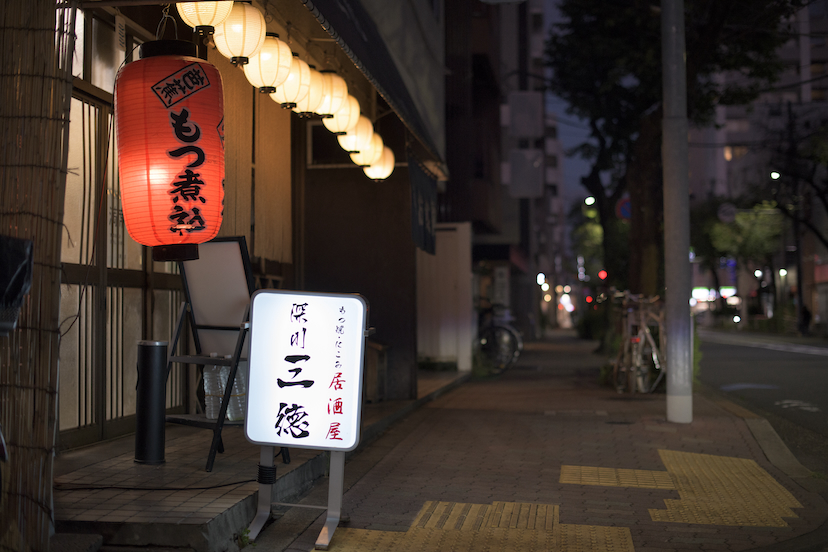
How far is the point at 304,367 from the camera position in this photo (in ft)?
16.2

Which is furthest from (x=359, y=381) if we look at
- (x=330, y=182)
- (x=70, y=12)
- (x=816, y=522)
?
(x=330, y=182)

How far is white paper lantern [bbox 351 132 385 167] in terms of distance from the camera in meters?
9.86

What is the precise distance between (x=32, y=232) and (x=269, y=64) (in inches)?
141

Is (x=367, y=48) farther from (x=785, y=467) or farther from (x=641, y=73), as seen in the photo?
(x=641, y=73)

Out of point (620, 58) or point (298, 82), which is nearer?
point (298, 82)

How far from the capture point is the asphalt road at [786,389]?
29.8 ft

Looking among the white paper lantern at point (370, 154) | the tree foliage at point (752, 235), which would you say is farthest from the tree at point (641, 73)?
the tree foliage at point (752, 235)

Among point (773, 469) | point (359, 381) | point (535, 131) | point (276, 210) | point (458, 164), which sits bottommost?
point (773, 469)

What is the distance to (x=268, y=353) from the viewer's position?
4.94 m

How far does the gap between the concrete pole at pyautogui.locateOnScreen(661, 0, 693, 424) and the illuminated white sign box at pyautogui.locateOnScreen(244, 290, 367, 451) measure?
6.17 meters

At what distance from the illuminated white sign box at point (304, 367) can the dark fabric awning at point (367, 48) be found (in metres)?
2.07

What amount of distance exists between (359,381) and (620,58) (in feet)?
53.6

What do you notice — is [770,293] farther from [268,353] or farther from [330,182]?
[268,353]

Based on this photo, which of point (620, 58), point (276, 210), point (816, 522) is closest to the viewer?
point (816, 522)
